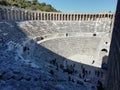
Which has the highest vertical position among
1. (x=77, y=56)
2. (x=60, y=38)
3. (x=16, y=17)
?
(x=16, y=17)

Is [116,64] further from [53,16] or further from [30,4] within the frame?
[30,4]

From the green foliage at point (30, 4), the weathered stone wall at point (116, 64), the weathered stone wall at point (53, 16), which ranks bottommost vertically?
the weathered stone wall at point (53, 16)

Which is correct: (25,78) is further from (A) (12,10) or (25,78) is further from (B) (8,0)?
(B) (8,0)

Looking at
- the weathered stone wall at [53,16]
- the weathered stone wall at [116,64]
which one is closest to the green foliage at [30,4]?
the weathered stone wall at [53,16]

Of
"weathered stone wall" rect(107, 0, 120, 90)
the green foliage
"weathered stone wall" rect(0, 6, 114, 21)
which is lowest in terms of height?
"weathered stone wall" rect(0, 6, 114, 21)

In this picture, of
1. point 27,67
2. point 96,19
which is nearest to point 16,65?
point 27,67

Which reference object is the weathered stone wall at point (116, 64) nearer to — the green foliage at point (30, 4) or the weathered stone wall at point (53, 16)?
the weathered stone wall at point (53, 16)

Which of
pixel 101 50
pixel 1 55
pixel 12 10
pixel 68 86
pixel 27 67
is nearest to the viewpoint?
pixel 68 86

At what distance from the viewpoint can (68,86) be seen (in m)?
11.7

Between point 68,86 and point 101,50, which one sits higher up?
point 68,86

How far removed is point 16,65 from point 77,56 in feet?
51.3

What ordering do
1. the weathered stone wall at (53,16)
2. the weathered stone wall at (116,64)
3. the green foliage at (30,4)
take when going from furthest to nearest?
the green foliage at (30,4) < the weathered stone wall at (53,16) < the weathered stone wall at (116,64)

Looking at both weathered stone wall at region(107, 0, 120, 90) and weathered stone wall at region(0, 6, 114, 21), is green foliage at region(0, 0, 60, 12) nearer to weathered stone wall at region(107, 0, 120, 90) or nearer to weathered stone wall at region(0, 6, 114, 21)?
weathered stone wall at region(0, 6, 114, 21)

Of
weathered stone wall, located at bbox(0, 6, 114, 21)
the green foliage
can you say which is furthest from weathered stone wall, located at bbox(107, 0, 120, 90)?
the green foliage
